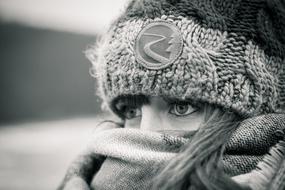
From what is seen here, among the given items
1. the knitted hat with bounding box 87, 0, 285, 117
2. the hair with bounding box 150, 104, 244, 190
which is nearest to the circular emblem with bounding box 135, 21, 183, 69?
the knitted hat with bounding box 87, 0, 285, 117

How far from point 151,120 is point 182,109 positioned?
0.33ft

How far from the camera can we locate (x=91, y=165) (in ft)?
5.41

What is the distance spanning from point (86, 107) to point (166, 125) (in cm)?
432

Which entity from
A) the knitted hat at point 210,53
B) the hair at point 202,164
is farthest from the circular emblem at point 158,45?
the hair at point 202,164

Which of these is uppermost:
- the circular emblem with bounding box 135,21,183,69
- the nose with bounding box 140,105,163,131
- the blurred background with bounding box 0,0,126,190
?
the circular emblem with bounding box 135,21,183,69

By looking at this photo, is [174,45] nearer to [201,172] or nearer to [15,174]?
→ [201,172]

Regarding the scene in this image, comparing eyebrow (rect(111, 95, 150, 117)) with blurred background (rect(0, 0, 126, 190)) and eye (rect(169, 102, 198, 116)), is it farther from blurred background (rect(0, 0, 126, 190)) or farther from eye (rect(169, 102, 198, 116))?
blurred background (rect(0, 0, 126, 190))

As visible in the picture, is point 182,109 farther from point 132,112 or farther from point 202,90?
point 132,112

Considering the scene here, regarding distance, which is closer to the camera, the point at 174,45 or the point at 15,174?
the point at 174,45

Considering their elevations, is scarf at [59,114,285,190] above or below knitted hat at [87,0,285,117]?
below

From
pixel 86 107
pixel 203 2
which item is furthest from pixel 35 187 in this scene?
pixel 86 107

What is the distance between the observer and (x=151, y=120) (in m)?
1.40

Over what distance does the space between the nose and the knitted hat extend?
66 mm

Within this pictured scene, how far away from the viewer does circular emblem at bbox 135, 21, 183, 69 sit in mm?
1319
